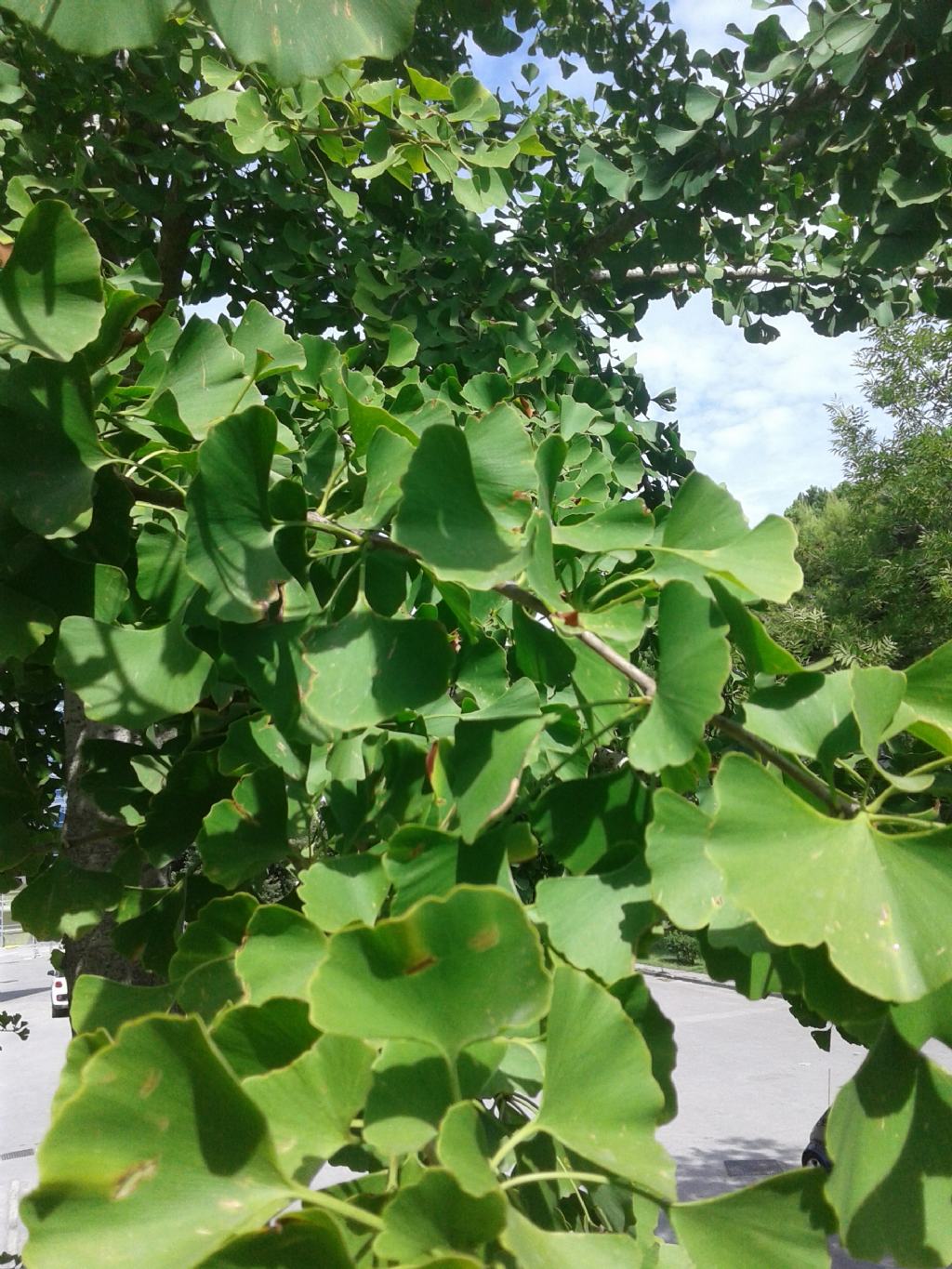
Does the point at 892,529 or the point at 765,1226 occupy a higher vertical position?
the point at 892,529

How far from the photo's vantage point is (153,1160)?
0.24 meters

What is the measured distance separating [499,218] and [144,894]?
4.24ft

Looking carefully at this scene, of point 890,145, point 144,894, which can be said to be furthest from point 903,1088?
point 890,145

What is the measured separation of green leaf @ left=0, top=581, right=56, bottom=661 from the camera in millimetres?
493

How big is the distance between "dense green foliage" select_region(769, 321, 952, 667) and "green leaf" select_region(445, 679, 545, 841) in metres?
7.39

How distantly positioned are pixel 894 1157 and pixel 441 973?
0.56ft

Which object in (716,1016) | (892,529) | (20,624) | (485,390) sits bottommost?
(716,1016)

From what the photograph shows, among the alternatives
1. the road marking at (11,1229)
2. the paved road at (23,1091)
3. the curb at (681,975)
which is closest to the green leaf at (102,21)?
the paved road at (23,1091)

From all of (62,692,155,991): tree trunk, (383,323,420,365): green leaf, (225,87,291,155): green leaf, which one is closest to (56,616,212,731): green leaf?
(62,692,155,991): tree trunk

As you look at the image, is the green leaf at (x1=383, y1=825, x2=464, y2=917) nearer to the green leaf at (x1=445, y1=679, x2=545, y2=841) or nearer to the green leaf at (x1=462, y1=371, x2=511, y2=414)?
the green leaf at (x1=445, y1=679, x2=545, y2=841)

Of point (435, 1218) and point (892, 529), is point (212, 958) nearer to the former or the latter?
point (435, 1218)

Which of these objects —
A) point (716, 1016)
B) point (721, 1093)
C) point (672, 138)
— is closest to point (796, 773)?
point (672, 138)

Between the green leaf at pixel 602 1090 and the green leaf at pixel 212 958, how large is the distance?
15cm

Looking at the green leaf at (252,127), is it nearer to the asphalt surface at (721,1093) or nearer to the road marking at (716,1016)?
the asphalt surface at (721,1093)
